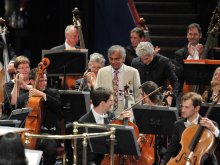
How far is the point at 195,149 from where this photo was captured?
723 centimetres

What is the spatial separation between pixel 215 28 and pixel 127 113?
2.78 metres

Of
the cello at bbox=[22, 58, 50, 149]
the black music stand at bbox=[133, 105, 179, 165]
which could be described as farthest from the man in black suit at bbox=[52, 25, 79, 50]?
the black music stand at bbox=[133, 105, 179, 165]

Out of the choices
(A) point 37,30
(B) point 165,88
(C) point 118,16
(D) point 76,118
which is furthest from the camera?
(A) point 37,30

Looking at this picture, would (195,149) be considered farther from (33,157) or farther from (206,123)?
(33,157)

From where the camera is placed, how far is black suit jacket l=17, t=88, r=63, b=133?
8.37 m

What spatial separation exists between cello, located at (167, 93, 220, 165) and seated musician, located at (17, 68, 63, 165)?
1.57 m

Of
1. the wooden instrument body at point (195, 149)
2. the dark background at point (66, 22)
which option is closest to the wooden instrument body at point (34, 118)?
the wooden instrument body at point (195, 149)

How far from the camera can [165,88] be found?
9.55 meters

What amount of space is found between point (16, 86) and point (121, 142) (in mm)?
1894

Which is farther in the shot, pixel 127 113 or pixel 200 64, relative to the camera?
pixel 200 64

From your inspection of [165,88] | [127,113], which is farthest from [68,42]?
[127,113]

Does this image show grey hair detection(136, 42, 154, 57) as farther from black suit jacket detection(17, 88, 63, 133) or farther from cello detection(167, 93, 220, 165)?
cello detection(167, 93, 220, 165)

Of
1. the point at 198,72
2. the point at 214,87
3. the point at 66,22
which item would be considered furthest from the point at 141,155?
the point at 66,22

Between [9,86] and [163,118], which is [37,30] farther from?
[163,118]
